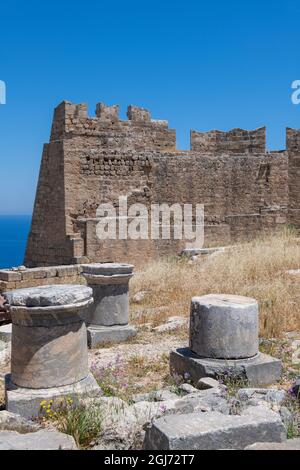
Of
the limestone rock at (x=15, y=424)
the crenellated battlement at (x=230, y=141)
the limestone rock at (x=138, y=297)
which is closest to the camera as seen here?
the limestone rock at (x=15, y=424)

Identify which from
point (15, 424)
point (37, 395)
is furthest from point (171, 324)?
point (15, 424)

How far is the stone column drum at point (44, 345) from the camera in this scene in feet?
14.5

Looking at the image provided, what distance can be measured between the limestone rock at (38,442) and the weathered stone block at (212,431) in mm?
492

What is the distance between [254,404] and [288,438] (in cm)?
47

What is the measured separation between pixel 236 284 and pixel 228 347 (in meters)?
3.48

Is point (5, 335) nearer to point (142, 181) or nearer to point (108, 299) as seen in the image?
point (108, 299)

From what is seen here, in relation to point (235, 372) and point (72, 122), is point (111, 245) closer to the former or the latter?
point (72, 122)

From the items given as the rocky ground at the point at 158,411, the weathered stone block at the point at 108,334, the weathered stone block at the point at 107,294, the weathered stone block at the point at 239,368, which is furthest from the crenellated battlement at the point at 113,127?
the weathered stone block at the point at 239,368

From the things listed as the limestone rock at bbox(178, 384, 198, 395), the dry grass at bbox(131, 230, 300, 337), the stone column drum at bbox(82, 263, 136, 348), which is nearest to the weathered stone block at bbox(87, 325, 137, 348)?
the stone column drum at bbox(82, 263, 136, 348)

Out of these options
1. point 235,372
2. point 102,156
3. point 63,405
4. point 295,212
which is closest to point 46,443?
point 63,405

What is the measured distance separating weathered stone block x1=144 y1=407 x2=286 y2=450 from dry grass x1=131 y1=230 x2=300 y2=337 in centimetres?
313

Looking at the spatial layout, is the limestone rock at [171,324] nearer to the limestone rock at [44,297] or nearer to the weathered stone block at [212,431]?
the limestone rock at [44,297]

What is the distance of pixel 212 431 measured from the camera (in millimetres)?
3139

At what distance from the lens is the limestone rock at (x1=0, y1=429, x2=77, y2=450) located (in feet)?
10.1
